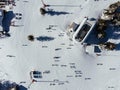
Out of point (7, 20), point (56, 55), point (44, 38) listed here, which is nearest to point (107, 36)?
point (56, 55)

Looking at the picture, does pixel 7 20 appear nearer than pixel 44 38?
Yes

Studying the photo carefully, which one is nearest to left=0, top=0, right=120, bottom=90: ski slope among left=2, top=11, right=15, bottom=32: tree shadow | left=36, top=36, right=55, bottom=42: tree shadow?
left=36, top=36, right=55, bottom=42: tree shadow

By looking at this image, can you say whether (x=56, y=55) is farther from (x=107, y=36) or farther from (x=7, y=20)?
(x=7, y=20)

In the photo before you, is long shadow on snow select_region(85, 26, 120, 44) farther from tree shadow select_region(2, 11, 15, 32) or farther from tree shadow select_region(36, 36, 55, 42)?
tree shadow select_region(2, 11, 15, 32)

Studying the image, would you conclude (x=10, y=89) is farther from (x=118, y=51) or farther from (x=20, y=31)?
(x=118, y=51)

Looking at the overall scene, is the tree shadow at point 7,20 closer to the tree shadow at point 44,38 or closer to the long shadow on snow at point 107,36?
the tree shadow at point 44,38

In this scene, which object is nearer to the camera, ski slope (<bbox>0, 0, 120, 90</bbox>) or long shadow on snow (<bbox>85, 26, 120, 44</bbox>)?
ski slope (<bbox>0, 0, 120, 90</bbox>)

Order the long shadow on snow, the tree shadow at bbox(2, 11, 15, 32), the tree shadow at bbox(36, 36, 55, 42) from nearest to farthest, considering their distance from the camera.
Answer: the tree shadow at bbox(2, 11, 15, 32), the tree shadow at bbox(36, 36, 55, 42), the long shadow on snow

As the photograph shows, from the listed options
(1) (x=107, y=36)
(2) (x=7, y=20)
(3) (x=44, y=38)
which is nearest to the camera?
(2) (x=7, y=20)

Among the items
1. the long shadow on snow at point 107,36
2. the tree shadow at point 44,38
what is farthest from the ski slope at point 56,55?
the long shadow on snow at point 107,36
